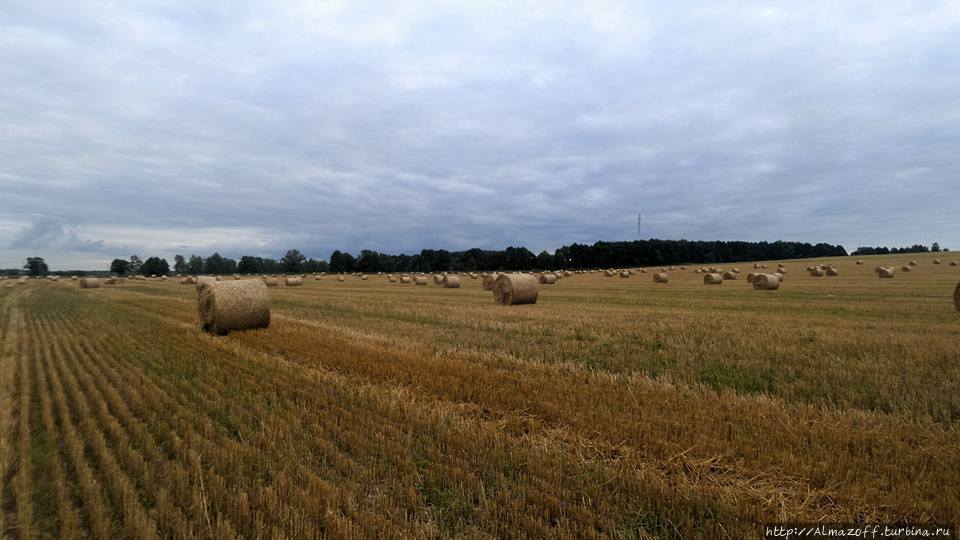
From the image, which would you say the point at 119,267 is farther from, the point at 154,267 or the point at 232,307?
the point at 232,307

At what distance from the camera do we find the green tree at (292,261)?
143 metres

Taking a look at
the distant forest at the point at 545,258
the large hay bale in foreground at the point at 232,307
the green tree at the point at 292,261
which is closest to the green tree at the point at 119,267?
the distant forest at the point at 545,258

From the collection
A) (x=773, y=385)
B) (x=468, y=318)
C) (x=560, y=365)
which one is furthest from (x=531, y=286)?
(x=773, y=385)

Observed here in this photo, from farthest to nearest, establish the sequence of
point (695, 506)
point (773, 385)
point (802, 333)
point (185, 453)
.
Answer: point (802, 333), point (773, 385), point (185, 453), point (695, 506)

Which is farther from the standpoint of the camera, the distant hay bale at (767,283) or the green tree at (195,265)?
the green tree at (195,265)

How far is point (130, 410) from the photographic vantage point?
612 cm

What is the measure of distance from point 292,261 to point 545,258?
83.3m

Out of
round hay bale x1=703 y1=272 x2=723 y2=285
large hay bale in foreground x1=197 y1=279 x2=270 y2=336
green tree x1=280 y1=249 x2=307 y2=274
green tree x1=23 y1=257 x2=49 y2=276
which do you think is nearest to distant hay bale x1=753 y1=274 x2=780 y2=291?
round hay bale x1=703 y1=272 x2=723 y2=285

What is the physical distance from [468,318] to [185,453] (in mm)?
10176

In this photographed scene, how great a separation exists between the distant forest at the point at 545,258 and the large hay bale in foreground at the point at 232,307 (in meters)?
100

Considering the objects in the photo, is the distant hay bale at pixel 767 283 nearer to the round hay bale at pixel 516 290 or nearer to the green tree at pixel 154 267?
the round hay bale at pixel 516 290

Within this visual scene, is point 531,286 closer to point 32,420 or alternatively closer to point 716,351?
point 716,351

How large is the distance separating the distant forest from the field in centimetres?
10283

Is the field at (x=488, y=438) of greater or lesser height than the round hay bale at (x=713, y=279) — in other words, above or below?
A: below
